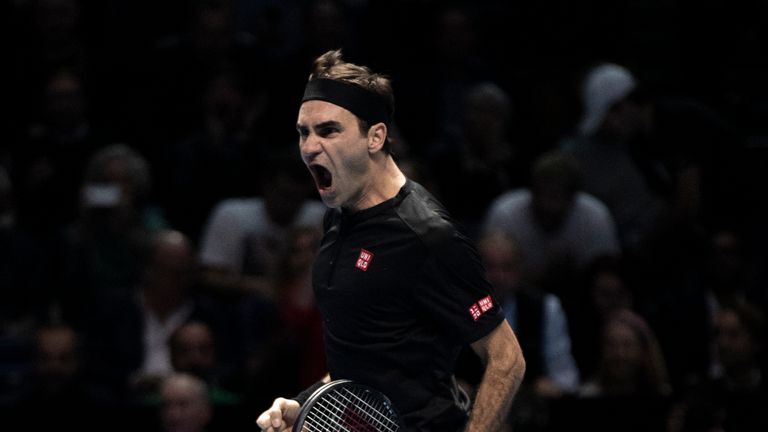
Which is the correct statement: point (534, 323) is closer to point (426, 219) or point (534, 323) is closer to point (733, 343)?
point (733, 343)

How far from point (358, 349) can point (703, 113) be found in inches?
225

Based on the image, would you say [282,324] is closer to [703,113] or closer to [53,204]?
[53,204]

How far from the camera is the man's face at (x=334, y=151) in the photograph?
4.02m

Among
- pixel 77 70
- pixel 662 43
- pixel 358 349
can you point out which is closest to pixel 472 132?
pixel 662 43

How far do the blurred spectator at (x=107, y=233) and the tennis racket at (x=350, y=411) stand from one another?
4338 millimetres

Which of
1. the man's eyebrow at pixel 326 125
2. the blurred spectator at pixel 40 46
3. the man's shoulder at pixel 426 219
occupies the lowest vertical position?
the blurred spectator at pixel 40 46

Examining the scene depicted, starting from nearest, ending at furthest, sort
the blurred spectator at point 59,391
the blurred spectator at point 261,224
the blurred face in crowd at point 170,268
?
1. the blurred spectator at point 59,391
2. the blurred face in crowd at point 170,268
3. the blurred spectator at point 261,224

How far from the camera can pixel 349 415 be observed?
3.95 meters

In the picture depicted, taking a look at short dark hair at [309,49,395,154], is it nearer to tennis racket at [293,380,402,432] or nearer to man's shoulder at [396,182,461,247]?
man's shoulder at [396,182,461,247]

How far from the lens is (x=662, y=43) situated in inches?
401

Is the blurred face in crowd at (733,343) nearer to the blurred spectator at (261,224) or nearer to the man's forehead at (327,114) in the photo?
the blurred spectator at (261,224)

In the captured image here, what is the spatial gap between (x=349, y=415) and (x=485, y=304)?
1.66 feet

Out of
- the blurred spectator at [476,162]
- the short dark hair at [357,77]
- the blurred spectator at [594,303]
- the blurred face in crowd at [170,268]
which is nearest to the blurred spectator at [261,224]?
the blurred face in crowd at [170,268]

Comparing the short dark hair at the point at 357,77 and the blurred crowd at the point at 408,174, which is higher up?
the short dark hair at the point at 357,77
